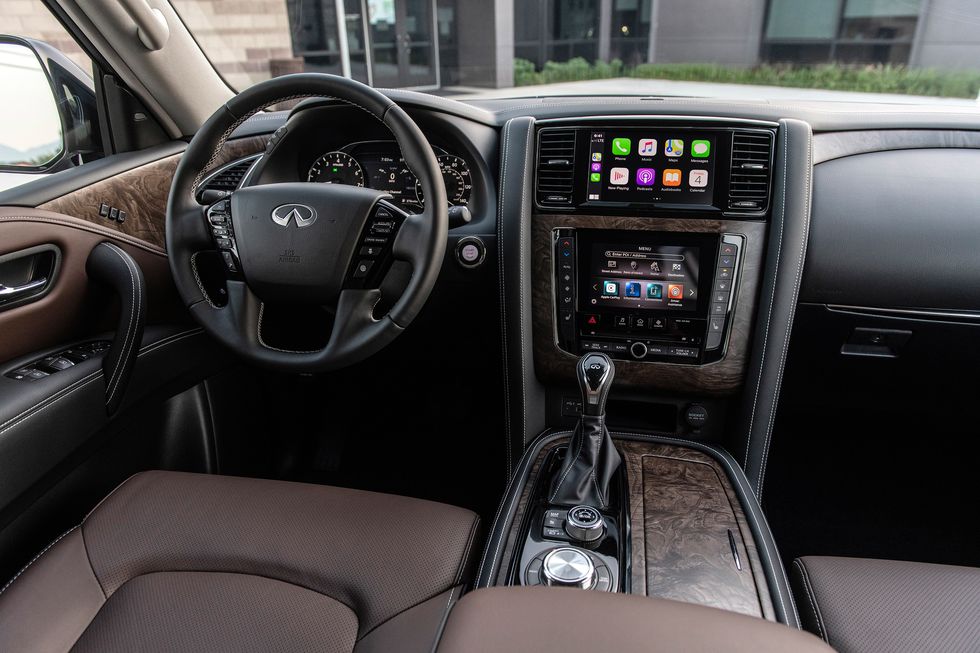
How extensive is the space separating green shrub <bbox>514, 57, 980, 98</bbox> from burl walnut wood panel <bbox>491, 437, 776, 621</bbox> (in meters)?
1.05

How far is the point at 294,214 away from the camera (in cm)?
141

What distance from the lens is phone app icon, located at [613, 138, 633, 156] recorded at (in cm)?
166

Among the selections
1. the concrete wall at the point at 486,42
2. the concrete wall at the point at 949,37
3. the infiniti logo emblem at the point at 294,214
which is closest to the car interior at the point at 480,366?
the infiniti logo emblem at the point at 294,214

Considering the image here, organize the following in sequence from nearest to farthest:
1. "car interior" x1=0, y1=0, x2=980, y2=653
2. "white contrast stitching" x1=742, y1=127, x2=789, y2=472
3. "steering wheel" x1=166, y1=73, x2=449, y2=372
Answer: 1. "car interior" x1=0, y1=0, x2=980, y2=653
2. "steering wheel" x1=166, y1=73, x2=449, y2=372
3. "white contrast stitching" x1=742, y1=127, x2=789, y2=472

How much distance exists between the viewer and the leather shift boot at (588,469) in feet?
4.92

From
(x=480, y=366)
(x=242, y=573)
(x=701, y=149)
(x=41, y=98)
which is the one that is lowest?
(x=480, y=366)

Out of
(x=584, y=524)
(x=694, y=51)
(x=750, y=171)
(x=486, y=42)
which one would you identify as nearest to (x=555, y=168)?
(x=750, y=171)

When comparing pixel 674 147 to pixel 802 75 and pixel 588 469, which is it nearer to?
pixel 802 75

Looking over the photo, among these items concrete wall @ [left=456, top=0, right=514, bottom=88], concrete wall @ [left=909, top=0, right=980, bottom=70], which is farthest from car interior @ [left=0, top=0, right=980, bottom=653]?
concrete wall @ [left=456, top=0, right=514, bottom=88]

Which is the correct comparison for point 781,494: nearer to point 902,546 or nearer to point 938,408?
point 902,546

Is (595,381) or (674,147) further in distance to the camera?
(674,147)

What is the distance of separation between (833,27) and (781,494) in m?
1.43

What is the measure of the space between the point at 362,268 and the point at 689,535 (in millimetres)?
858

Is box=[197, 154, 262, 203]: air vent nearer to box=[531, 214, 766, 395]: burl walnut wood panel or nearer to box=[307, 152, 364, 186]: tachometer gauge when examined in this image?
box=[307, 152, 364, 186]: tachometer gauge
